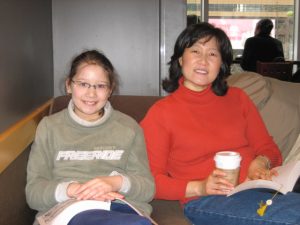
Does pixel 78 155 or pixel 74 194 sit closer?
pixel 74 194

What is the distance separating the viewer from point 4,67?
1.46 meters

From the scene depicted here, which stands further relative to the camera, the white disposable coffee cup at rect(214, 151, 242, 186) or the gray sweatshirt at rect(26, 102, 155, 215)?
the gray sweatshirt at rect(26, 102, 155, 215)

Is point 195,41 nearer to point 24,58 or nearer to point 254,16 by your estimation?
point 24,58

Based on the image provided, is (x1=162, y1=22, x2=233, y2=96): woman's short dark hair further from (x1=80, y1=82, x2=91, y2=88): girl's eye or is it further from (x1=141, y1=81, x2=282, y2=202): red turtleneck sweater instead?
(x1=80, y1=82, x2=91, y2=88): girl's eye

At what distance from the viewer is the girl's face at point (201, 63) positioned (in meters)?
1.72

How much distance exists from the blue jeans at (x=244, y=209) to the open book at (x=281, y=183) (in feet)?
0.06

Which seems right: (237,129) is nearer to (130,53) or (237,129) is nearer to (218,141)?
(218,141)

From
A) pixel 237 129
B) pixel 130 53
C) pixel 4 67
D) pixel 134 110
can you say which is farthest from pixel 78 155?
pixel 130 53

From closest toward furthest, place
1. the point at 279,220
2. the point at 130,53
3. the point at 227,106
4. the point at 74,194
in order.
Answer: the point at 279,220 → the point at 74,194 → the point at 227,106 → the point at 130,53

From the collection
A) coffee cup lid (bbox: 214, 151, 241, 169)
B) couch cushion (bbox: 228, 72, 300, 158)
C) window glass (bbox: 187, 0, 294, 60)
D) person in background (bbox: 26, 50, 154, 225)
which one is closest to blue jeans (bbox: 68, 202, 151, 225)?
person in background (bbox: 26, 50, 154, 225)

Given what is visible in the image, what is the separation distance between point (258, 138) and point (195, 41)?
48 centimetres

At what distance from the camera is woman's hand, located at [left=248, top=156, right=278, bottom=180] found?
1536 mm

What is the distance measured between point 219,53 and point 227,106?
0.22 meters

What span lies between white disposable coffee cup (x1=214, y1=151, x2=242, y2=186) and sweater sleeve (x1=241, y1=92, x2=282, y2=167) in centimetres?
41
